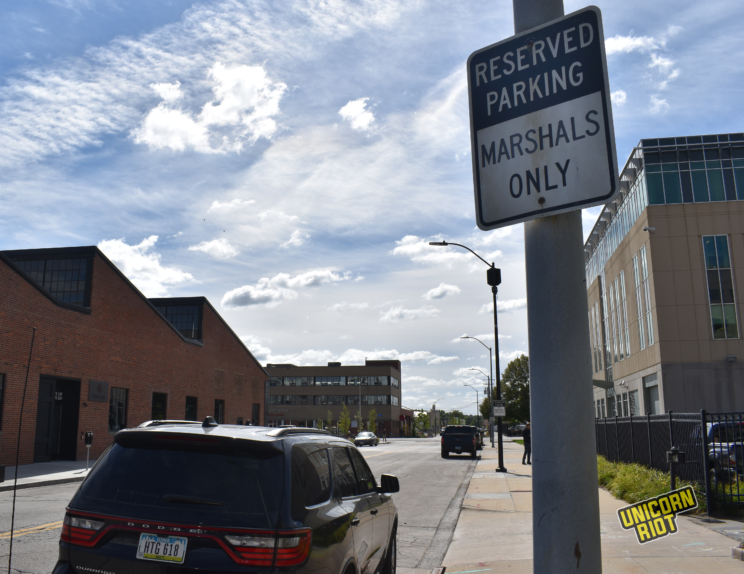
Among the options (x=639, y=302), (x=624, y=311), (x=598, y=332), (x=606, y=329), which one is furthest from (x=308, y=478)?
(x=598, y=332)

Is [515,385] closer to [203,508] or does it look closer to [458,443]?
[458,443]

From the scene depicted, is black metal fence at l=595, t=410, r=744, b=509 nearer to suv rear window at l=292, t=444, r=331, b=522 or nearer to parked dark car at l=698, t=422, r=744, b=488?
parked dark car at l=698, t=422, r=744, b=488

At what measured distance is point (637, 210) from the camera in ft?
146

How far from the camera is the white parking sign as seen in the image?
2.37 metres

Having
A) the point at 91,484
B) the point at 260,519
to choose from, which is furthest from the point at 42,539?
the point at 260,519

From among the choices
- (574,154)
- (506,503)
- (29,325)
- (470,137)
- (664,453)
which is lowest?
(506,503)

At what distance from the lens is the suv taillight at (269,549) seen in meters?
3.62

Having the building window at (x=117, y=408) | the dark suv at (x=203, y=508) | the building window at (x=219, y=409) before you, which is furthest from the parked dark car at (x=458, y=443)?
the dark suv at (x=203, y=508)

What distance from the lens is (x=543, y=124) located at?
2.49 metres

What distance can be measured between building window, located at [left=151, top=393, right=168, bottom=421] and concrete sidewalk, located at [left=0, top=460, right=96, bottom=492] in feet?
28.7

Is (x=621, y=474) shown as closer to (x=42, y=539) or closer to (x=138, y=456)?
(x=42, y=539)

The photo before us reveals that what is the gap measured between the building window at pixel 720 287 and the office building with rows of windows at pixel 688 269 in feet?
0.20

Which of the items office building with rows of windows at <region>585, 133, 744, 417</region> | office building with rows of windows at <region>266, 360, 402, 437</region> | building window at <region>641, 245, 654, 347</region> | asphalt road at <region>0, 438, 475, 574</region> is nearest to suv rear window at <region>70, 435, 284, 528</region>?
asphalt road at <region>0, 438, 475, 574</region>

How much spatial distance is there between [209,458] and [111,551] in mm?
745
